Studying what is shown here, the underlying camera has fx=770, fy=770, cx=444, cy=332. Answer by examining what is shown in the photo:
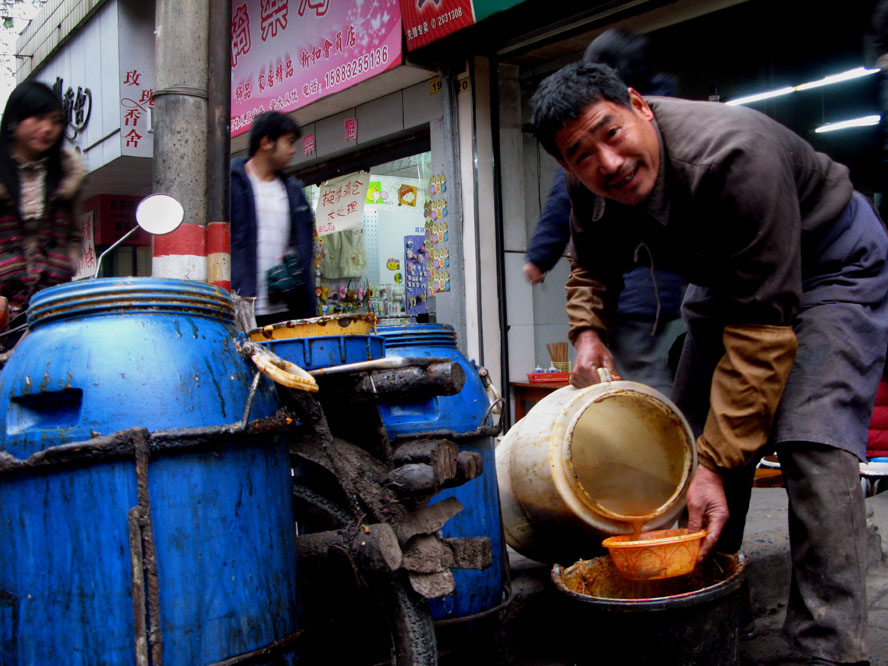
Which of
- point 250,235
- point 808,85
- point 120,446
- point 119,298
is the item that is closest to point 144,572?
point 120,446

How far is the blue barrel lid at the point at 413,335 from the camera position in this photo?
2939 millimetres

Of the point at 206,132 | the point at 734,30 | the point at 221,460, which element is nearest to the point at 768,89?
the point at 734,30

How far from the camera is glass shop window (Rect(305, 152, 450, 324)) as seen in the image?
812 cm

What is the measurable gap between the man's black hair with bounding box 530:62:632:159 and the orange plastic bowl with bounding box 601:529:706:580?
1.21 m

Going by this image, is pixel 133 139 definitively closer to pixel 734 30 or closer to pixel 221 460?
pixel 734 30

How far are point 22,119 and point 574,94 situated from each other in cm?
262

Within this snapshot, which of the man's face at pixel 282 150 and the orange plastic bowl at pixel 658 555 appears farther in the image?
the man's face at pixel 282 150

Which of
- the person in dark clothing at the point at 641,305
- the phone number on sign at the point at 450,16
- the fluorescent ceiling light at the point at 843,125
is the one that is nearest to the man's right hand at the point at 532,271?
the person in dark clothing at the point at 641,305

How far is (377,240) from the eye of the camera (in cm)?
860

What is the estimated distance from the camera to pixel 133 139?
32.4ft

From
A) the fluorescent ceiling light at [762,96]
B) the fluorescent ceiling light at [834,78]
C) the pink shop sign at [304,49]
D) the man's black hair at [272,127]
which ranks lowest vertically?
the man's black hair at [272,127]

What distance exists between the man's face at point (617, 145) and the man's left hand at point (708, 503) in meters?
0.80

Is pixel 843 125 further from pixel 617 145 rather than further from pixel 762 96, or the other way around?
pixel 617 145

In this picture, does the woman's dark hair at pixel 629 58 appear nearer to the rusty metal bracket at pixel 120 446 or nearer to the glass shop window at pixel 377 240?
the rusty metal bracket at pixel 120 446
